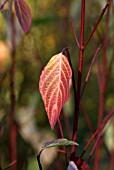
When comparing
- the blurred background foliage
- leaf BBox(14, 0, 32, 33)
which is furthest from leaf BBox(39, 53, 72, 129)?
the blurred background foliage

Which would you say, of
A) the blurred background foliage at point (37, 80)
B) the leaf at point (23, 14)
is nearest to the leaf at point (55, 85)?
the leaf at point (23, 14)

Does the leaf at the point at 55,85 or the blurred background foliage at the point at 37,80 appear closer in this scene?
the leaf at the point at 55,85

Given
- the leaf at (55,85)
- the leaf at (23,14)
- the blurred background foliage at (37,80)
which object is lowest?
the blurred background foliage at (37,80)

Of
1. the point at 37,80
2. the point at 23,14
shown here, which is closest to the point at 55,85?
the point at 23,14

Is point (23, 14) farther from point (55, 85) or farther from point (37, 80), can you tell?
point (37, 80)

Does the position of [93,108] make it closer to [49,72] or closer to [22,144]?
[22,144]

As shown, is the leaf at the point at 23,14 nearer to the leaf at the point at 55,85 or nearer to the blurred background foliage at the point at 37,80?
the leaf at the point at 55,85
